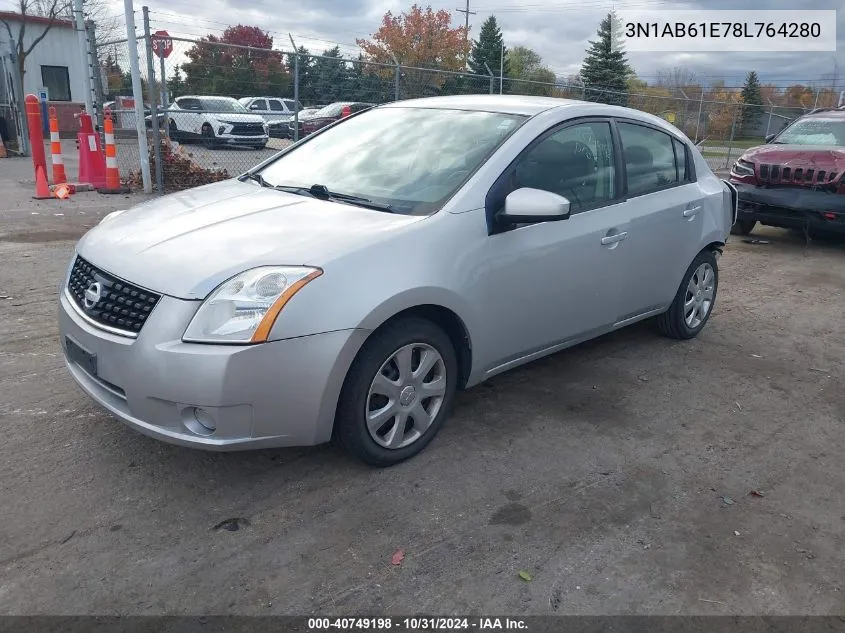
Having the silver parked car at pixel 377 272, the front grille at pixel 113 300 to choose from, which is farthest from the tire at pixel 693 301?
the front grille at pixel 113 300

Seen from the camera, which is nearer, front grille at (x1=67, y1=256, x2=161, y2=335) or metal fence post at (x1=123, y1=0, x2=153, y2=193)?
front grille at (x1=67, y1=256, x2=161, y2=335)

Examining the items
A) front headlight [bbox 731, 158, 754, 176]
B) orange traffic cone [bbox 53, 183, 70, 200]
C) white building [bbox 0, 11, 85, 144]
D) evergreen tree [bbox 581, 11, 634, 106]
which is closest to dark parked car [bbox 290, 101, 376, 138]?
orange traffic cone [bbox 53, 183, 70, 200]

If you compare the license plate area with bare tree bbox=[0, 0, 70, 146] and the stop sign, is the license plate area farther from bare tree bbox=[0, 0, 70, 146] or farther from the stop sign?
bare tree bbox=[0, 0, 70, 146]

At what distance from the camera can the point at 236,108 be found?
12.7m

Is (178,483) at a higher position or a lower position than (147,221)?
lower

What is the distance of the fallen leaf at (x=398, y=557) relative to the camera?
8.72ft

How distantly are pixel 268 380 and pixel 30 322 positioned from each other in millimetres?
3065

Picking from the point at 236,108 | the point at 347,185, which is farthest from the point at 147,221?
the point at 236,108

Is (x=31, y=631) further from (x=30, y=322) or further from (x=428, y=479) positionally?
(x=30, y=322)

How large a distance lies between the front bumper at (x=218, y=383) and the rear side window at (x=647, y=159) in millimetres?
2423

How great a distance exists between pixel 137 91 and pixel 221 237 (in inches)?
330

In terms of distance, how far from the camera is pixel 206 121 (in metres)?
12.3

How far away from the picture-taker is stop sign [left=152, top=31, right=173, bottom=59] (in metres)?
10.1

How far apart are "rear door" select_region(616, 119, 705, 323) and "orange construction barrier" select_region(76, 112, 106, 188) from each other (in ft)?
30.9
